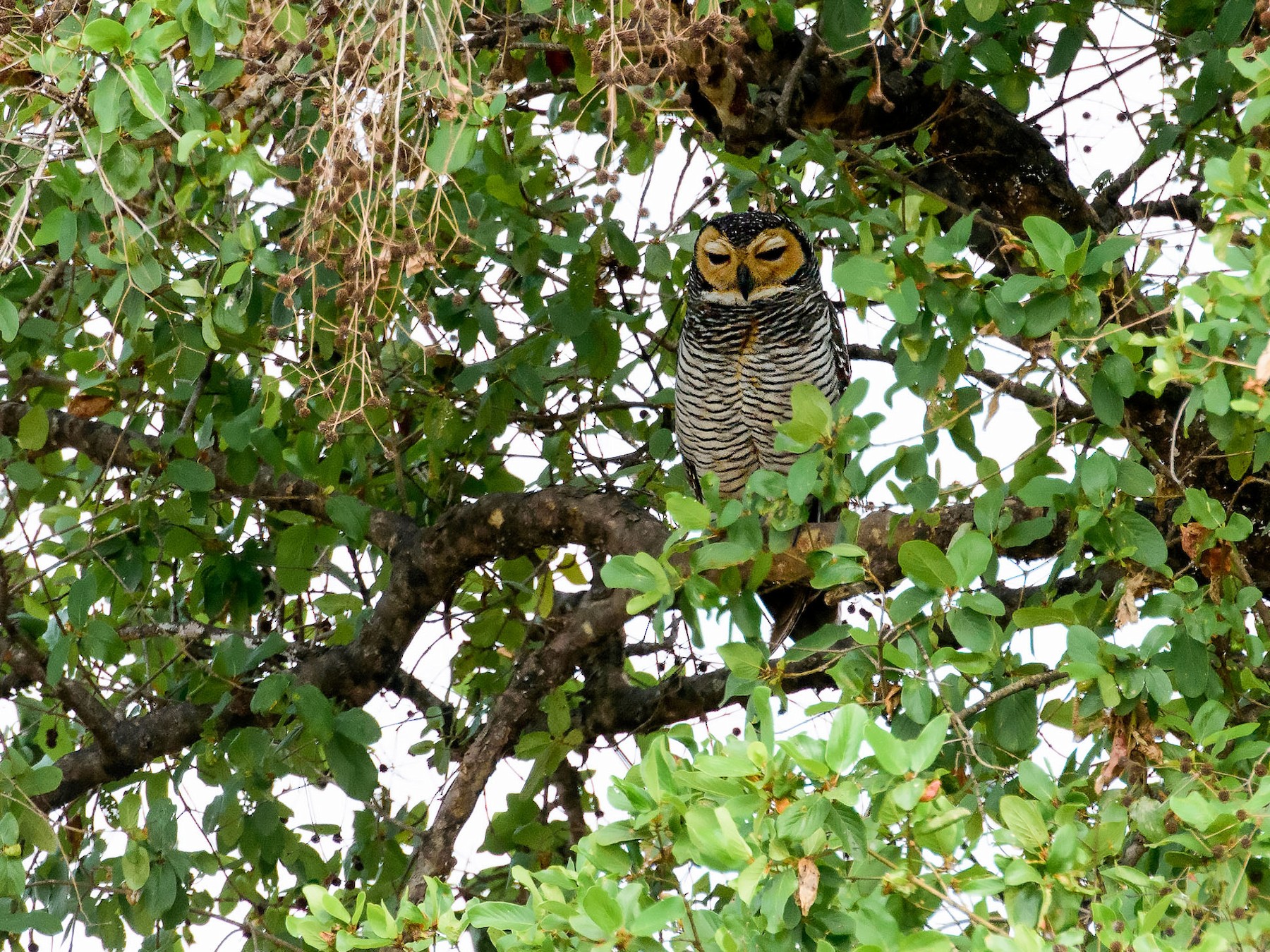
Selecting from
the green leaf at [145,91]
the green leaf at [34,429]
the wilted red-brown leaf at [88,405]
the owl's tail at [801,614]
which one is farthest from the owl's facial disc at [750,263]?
the green leaf at [145,91]

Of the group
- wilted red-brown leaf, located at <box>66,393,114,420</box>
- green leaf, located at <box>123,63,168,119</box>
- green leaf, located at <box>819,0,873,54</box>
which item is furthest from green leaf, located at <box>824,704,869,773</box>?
wilted red-brown leaf, located at <box>66,393,114,420</box>

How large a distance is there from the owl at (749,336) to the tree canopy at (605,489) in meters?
0.12

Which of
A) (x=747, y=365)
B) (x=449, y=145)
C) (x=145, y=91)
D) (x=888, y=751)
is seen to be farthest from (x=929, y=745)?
(x=747, y=365)

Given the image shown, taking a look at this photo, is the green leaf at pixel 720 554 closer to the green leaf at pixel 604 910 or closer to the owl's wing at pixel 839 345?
the green leaf at pixel 604 910

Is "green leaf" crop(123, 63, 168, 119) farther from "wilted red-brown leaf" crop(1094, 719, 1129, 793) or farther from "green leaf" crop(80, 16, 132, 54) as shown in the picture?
"wilted red-brown leaf" crop(1094, 719, 1129, 793)

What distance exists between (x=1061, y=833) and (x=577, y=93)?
2.09 m

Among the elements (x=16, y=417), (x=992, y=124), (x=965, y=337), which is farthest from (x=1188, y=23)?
(x=16, y=417)

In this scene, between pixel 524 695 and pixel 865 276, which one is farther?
pixel 524 695

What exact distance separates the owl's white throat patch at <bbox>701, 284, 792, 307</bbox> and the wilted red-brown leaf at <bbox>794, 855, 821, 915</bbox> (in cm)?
231

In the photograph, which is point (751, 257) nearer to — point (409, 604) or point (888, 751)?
point (409, 604)

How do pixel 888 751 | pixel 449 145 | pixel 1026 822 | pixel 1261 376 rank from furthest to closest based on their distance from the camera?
pixel 449 145
pixel 1026 822
pixel 888 751
pixel 1261 376

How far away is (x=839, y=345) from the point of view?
3.66 metres

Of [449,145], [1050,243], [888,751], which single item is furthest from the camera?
[449,145]

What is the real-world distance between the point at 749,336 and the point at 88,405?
1.57 meters
